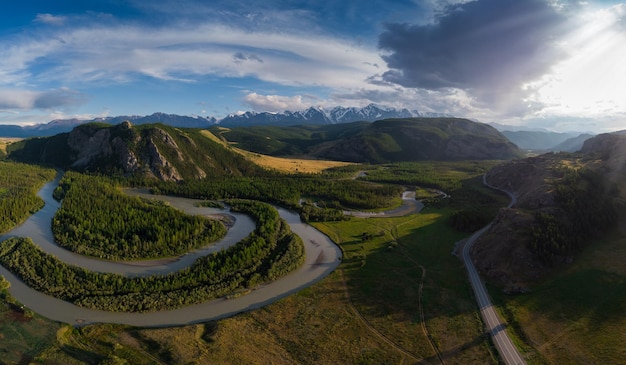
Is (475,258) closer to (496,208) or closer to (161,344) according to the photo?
(496,208)

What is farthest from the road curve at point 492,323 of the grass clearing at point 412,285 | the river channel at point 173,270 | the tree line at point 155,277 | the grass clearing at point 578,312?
the tree line at point 155,277

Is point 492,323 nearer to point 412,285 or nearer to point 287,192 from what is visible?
point 412,285

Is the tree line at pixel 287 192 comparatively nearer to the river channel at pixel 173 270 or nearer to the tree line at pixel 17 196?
the river channel at pixel 173 270

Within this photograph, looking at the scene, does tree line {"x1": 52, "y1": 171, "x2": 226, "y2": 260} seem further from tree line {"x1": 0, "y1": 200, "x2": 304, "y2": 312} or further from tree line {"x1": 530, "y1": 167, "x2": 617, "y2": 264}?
tree line {"x1": 530, "y1": 167, "x2": 617, "y2": 264}

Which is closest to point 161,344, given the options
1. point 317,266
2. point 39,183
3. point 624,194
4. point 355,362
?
point 355,362

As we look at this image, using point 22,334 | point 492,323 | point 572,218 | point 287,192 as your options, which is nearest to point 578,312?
point 492,323

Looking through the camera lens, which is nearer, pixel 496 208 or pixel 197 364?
pixel 197 364
